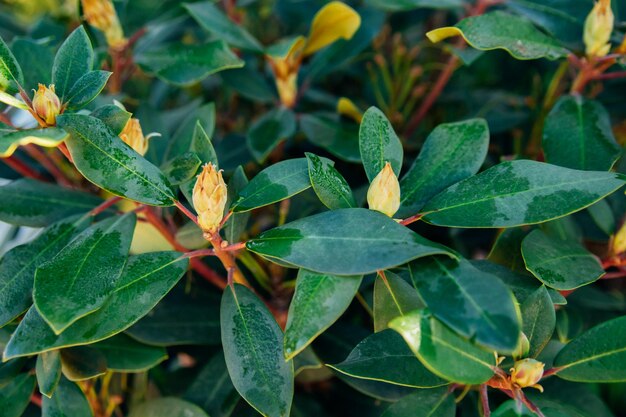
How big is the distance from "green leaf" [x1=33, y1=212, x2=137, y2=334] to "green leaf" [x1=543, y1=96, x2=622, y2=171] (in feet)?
1.99

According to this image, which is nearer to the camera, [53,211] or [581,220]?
[53,211]

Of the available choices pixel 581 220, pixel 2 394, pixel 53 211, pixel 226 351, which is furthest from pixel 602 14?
pixel 2 394

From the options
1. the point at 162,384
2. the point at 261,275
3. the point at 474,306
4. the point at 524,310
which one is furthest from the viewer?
the point at 162,384

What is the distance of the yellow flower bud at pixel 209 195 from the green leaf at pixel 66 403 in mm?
327

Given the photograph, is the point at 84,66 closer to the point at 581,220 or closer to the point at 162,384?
the point at 162,384

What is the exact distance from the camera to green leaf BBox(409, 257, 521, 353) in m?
0.52

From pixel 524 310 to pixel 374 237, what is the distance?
8.7 inches

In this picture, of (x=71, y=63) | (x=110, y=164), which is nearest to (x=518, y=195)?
(x=110, y=164)

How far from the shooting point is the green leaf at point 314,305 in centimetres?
57

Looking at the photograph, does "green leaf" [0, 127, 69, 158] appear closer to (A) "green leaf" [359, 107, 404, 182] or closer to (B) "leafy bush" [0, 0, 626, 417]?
(B) "leafy bush" [0, 0, 626, 417]

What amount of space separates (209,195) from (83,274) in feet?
0.55

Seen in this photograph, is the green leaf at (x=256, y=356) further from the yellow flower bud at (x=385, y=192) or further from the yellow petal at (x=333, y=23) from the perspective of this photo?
the yellow petal at (x=333, y=23)

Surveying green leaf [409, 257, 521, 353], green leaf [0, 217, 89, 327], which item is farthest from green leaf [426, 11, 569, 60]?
green leaf [0, 217, 89, 327]

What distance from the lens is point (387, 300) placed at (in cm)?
68
